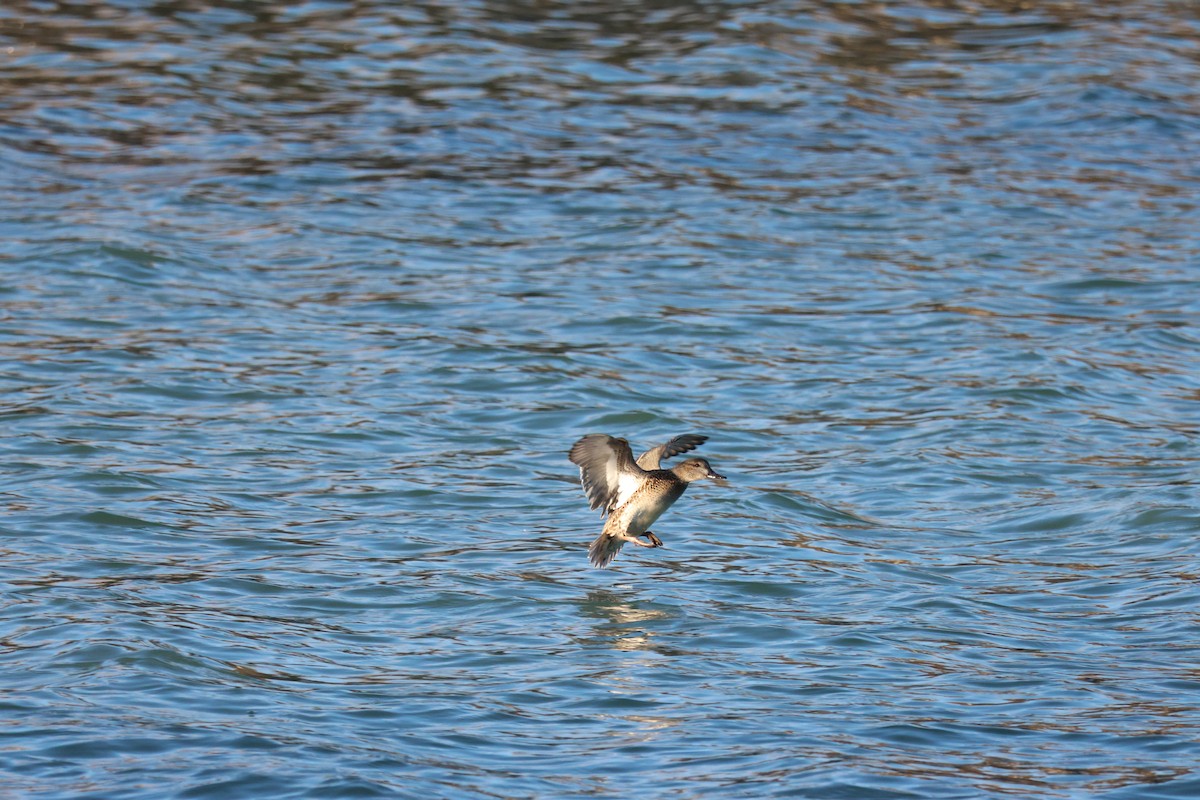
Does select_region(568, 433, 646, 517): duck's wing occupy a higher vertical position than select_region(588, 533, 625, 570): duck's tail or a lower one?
higher

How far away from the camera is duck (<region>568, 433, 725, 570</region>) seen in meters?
8.06

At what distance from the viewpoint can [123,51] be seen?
1806 cm

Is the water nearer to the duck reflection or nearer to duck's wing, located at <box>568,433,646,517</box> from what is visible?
the duck reflection

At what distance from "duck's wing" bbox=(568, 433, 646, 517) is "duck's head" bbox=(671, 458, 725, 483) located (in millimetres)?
298

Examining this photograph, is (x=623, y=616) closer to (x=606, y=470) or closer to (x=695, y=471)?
(x=606, y=470)

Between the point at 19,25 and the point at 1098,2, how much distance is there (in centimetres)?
1313

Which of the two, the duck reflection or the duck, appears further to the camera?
the duck

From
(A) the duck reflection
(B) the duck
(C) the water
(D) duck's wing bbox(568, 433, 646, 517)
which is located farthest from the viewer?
(B) the duck

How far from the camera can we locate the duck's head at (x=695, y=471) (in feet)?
27.1

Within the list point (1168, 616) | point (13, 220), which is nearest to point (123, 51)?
point (13, 220)

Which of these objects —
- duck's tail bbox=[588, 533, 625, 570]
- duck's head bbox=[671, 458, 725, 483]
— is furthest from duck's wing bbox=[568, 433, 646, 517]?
duck's head bbox=[671, 458, 725, 483]

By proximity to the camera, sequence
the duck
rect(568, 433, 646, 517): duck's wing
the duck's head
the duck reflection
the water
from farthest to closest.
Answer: the duck's head, the duck, rect(568, 433, 646, 517): duck's wing, the duck reflection, the water

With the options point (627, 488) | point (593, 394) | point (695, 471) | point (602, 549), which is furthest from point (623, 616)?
point (593, 394)

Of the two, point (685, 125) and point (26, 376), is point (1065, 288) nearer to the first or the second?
point (685, 125)
